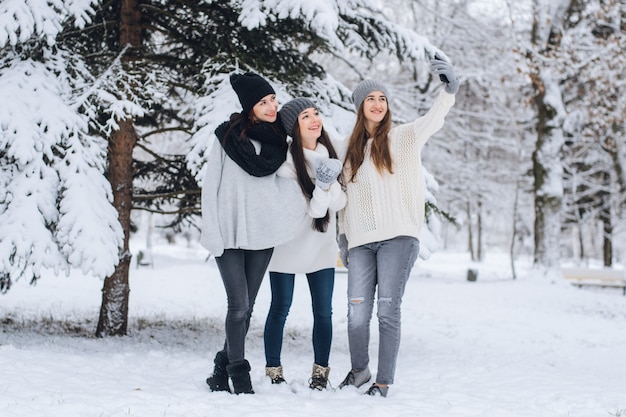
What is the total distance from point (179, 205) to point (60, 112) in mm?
2365

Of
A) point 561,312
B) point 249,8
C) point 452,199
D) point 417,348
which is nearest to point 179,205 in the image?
point 249,8

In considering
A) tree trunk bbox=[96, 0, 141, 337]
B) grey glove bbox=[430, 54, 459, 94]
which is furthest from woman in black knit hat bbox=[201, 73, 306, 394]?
tree trunk bbox=[96, 0, 141, 337]

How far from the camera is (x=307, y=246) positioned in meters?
3.90

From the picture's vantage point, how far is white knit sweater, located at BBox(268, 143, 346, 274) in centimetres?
385

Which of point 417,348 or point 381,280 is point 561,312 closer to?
point 417,348

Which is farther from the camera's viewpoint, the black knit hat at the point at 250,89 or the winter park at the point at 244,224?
the black knit hat at the point at 250,89

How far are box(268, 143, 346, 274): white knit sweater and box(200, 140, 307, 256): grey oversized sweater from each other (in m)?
0.17

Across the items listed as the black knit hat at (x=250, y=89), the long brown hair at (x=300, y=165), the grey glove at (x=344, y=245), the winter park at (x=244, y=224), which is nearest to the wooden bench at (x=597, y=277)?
the winter park at (x=244, y=224)

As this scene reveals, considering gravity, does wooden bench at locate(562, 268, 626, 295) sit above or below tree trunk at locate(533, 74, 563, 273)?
below

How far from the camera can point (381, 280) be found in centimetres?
377

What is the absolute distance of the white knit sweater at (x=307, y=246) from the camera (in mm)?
3846

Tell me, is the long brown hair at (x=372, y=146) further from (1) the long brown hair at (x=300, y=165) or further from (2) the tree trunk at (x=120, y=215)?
(2) the tree trunk at (x=120, y=215)

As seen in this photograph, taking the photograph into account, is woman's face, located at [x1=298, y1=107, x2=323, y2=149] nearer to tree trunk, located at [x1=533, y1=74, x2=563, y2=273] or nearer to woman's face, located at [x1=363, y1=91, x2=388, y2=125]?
woman's face, located at [x1=363, y1=91, x2=388, y2=125]

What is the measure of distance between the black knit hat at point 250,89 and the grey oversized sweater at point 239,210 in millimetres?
308
